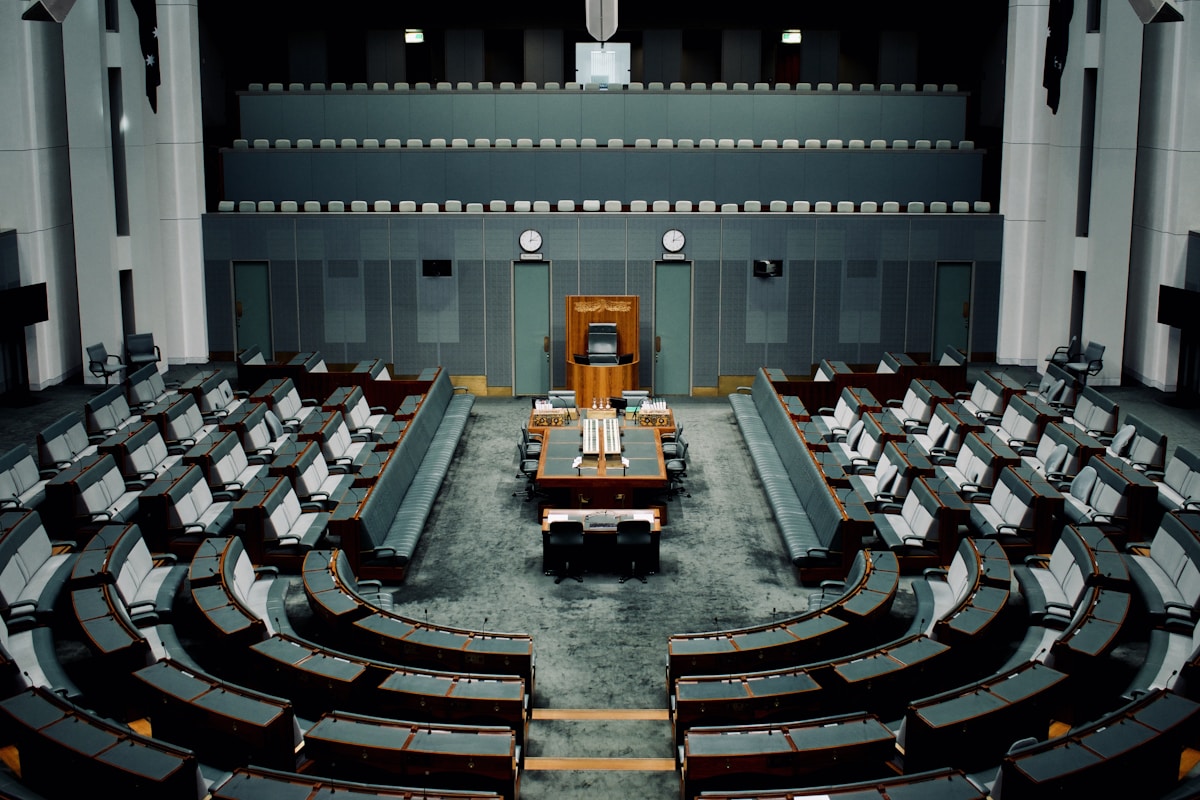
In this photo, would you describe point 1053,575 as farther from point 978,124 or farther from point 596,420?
point 978,124

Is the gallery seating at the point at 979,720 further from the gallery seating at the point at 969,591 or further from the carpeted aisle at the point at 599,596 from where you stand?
the carpeted aisle at the point at 599,596

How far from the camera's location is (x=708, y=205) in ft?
73.3

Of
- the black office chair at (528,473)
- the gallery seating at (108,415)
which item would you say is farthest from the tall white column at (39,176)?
the black office chair at (528,473)

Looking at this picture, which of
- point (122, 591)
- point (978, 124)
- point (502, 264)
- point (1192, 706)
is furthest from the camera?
point (978, 124)

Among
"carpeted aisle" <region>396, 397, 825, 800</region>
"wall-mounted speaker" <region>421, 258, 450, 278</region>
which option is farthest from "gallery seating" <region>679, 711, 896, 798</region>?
"wall-mounted speaker" <region>421, 258, 450, 278</region>

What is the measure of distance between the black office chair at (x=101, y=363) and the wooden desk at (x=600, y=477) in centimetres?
806

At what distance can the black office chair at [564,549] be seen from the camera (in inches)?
544

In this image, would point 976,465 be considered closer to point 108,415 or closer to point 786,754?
point 786,754

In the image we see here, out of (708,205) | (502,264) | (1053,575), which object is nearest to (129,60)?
(502,264)

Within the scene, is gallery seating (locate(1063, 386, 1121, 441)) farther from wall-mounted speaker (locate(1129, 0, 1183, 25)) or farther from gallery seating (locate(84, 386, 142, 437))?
gallery seating (locate(84, 386, 142, 437))

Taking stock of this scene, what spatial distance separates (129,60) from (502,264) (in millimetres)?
7094

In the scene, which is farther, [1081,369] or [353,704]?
[1081,369]

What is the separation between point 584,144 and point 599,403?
5873 millimetres

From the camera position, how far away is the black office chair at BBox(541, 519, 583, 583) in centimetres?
1383
